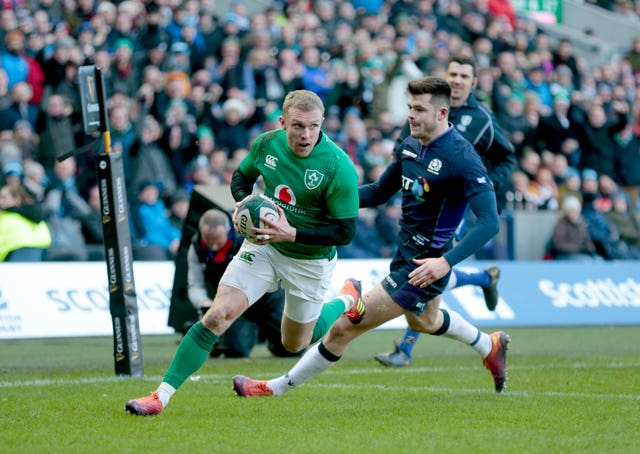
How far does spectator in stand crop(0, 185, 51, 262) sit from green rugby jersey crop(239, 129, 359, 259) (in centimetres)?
698

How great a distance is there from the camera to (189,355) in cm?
798

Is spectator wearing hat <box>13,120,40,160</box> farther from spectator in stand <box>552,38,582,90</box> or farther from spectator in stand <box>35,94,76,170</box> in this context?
spectator in stand <box>552,38,582,90</box>

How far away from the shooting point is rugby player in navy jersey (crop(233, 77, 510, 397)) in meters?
8.82

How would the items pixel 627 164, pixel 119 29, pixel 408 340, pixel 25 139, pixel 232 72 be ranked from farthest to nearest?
pixel 627 164, pixel 232 72, pixel 119 29, pixel 25 139, pixel 408 340

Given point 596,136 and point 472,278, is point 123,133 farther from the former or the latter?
point 596,136

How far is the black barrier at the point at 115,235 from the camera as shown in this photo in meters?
10.6

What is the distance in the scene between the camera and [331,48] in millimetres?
21766

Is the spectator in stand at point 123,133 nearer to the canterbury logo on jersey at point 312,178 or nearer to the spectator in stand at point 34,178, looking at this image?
the spectator in stand at point 34,178

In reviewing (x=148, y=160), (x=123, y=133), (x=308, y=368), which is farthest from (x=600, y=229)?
(x=308, y=368)

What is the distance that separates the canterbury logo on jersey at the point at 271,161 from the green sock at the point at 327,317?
1218 mm

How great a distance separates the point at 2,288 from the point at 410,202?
603cm

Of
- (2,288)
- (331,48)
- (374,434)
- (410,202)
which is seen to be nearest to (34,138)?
(2,288)

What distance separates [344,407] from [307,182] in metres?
1.66

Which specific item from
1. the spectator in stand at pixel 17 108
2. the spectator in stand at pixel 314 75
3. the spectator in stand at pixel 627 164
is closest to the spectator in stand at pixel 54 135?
the spectator in stand at pixel 17 108
